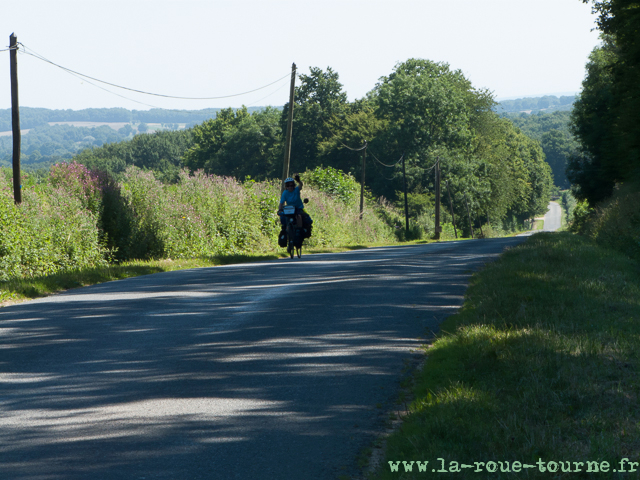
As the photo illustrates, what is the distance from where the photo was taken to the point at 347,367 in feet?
19.9

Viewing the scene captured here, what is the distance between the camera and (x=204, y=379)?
223 inches

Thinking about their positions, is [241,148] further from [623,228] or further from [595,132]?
[623,228]

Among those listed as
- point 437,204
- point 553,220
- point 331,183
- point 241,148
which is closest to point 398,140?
point 437,204

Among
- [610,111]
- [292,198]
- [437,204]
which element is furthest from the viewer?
[437,204]

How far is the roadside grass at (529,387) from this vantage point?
381 centimetres

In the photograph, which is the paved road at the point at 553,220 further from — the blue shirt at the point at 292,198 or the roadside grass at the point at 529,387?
the roadside grass at the point at 529,387

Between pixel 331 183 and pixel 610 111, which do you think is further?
pixel 331 183

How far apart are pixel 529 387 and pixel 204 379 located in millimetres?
2762

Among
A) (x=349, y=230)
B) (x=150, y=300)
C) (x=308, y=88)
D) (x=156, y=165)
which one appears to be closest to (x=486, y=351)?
(x=150, y=300)

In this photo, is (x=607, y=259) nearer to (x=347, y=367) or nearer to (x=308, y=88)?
(x=347, y=367)

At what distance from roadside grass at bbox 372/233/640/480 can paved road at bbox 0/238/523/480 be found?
0.44m

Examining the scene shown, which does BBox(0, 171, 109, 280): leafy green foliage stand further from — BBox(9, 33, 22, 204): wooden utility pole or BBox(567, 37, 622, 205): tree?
BBox(567, 37, 622, 205): tree

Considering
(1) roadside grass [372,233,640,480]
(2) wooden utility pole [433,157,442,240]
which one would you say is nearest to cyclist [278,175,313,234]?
(1) roadside grass [372,233,640,480]

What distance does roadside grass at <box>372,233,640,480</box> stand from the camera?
12.5 feet
